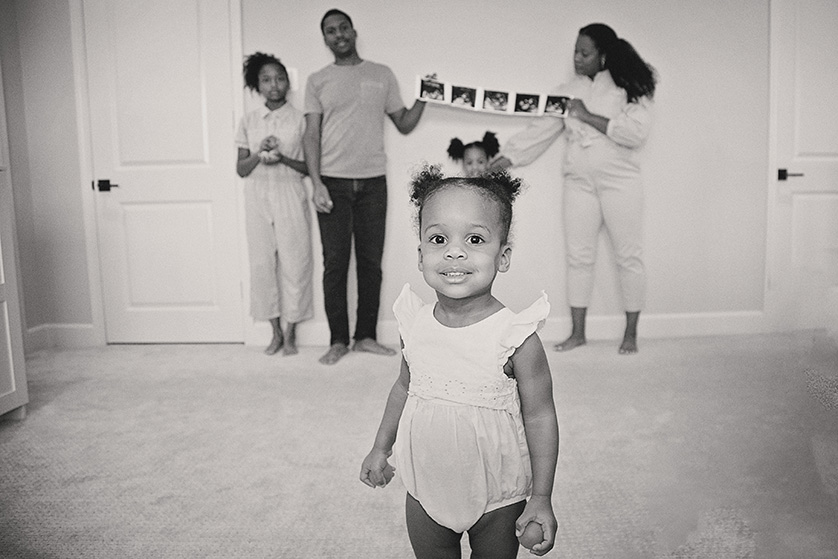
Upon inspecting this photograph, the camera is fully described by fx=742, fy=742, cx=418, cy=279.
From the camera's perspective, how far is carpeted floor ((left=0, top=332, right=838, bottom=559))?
1511 mm

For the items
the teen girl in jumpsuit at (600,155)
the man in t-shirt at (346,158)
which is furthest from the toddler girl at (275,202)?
the teen girl in jumpsuit at (600,155)

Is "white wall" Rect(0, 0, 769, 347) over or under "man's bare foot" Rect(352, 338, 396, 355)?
over

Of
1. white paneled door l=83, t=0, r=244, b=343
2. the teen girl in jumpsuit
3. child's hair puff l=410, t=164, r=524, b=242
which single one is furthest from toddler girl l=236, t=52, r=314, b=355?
child's hair puff l=410, t=164, r=524, b=242

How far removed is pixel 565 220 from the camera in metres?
3.41

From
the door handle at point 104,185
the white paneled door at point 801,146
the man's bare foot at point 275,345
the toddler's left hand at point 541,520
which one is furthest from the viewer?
the door handle at point 104,185

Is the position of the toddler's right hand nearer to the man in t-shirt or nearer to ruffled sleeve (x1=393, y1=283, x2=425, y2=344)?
ruffled sleeve (x1=393, y1=283, x2=425, y2=344)

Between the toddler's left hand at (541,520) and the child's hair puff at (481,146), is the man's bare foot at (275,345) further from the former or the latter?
the toddler's left hand at (541,520)

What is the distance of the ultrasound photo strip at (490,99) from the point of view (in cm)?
332

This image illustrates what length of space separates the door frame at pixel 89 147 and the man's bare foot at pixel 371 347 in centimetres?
60

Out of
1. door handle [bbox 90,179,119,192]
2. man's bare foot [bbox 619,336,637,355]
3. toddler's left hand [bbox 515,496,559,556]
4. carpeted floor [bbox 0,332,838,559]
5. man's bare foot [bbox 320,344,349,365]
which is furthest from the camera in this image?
door handle [bbox 90,179,119,192]

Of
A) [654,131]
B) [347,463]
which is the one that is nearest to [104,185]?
[347,463]

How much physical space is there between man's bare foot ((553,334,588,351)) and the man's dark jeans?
848 millimetres

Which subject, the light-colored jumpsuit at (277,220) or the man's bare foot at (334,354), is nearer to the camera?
the man's bare foot at (334,354)

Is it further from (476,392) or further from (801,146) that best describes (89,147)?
(801,146)
